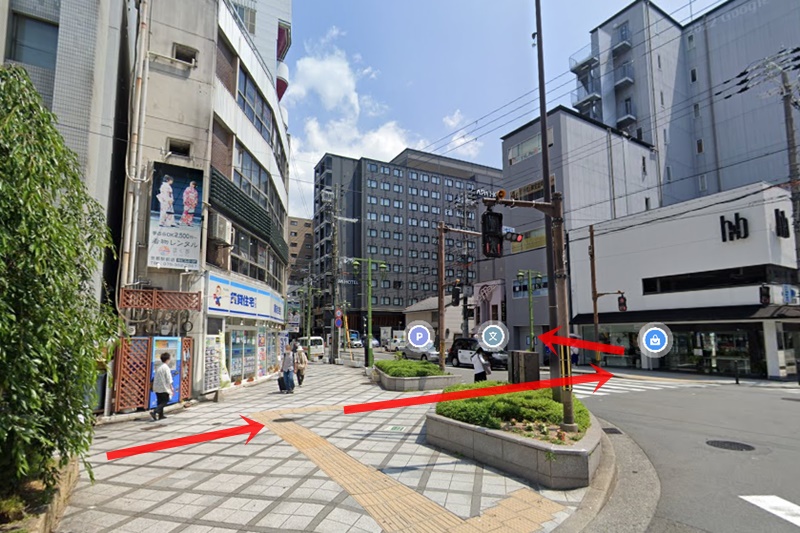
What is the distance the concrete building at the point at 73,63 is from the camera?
11.1 meters

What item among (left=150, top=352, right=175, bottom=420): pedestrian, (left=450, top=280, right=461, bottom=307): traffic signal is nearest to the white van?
(left=450, top=280, right=461, bottom=307): traffic signal

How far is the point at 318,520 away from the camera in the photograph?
492cm

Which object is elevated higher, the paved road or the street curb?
the street curb

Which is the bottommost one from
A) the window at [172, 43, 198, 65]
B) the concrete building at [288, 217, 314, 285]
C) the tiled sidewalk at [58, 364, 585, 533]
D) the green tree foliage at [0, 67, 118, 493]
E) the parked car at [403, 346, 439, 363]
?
the parked car at [403, 346, 439, 363]

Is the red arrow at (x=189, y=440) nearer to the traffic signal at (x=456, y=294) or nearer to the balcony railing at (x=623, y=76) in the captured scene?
the traffic signal at (x=456, y=294)

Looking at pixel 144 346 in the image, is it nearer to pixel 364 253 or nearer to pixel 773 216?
pixel 773 216

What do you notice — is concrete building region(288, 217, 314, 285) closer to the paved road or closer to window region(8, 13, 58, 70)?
window region(8, 13, 58, 70)

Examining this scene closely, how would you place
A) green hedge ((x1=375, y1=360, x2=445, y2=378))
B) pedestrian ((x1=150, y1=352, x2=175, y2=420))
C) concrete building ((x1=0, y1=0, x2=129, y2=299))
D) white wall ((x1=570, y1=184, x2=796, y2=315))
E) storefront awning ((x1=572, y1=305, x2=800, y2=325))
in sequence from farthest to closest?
white wall ((x1=570, y1=184, x2=796, y2=315)), storefront awning ((x1=572, y1=305, x2=800, y2=325)), green hedge ((x1=375, y1=360, x2=445, y2=378)), concrete building ((x1=0, y1=0, x2=129, y2=299)), pedestrian ((x1=150, y1=352, x2=175, y2=420))

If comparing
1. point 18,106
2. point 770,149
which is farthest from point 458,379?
point 770,149

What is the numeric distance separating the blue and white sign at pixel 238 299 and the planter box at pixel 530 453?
9.38 m

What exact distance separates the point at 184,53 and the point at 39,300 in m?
13.4

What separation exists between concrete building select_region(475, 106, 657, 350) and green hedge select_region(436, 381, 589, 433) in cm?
2935

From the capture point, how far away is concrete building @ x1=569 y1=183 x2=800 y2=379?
74.1 feet

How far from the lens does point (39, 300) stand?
3857 mm
